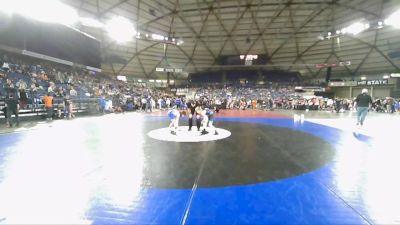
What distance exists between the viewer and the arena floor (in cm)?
252

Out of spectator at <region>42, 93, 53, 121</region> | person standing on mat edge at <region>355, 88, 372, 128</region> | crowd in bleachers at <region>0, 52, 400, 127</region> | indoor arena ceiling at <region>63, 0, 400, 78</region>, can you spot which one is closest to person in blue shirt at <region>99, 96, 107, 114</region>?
crowd in bleachers at <region>0, 52, 400, 127</region>

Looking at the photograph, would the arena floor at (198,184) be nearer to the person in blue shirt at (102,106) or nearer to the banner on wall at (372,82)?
the person in blue shirt at (102,106)

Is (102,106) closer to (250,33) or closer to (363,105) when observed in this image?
(363,105)

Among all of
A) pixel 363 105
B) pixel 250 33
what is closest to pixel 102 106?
pixel 363 105

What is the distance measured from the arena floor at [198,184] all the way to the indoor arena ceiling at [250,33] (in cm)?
2244

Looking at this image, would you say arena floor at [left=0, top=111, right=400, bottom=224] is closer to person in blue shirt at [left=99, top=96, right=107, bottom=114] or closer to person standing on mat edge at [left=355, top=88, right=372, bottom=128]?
person standing on mat edge at [left=355, top=88, right=372, bottom=128]

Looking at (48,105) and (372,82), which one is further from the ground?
(372,82)

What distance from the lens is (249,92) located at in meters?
39.8

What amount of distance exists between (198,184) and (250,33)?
31851mm

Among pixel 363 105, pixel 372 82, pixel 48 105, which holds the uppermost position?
pixel 372 82

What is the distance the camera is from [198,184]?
3.45m

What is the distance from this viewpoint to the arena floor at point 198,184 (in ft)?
8.25

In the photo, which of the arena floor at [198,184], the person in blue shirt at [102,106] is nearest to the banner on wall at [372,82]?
the arena floor at [198,184]

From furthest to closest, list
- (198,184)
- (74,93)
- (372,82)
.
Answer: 1. (372,82)
2. (74,93)
3. (198,184)
